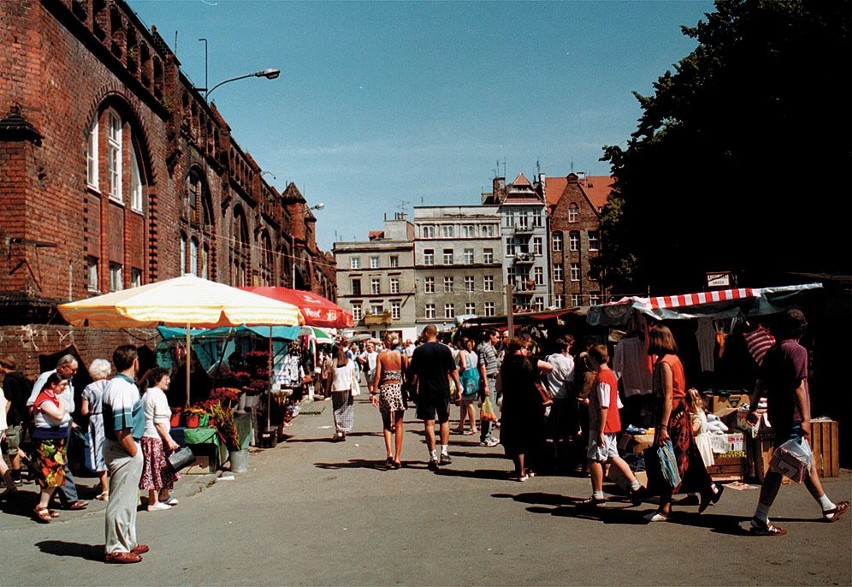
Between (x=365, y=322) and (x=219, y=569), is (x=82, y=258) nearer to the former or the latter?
(x=219, y=569)

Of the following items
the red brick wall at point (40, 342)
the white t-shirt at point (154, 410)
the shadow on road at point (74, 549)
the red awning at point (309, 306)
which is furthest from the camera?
the red awning at point (309, 306)

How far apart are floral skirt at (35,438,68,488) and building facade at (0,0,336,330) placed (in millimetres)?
5100

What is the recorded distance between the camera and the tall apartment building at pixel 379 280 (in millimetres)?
85812

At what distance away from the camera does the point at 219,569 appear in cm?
657

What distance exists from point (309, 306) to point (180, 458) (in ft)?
22.1

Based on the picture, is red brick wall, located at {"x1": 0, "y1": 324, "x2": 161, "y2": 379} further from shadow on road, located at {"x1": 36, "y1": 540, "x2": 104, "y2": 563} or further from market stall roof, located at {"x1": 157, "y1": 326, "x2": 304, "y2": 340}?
shadow on road, located at {"x1": 36, "y1": 540, "x2": 104, "y2": 563}

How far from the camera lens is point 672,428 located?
8055mm

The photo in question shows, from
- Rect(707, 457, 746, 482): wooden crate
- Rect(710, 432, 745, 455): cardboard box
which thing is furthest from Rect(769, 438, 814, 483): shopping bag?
Rect(707, 457, 746, 482): wooden crate

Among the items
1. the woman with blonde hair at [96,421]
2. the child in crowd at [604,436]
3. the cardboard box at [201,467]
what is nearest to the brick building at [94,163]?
the cardboard box at [201,467]

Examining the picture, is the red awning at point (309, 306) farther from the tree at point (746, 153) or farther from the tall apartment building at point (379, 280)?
the tall apartment building at point (379, 280)

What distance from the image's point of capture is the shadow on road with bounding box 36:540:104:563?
7.20 m

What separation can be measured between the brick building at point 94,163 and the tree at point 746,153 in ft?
54.8

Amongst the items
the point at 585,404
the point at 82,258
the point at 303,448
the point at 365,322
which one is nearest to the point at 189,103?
the point at 82,258

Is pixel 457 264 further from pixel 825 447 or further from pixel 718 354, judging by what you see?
pixel 825 447
